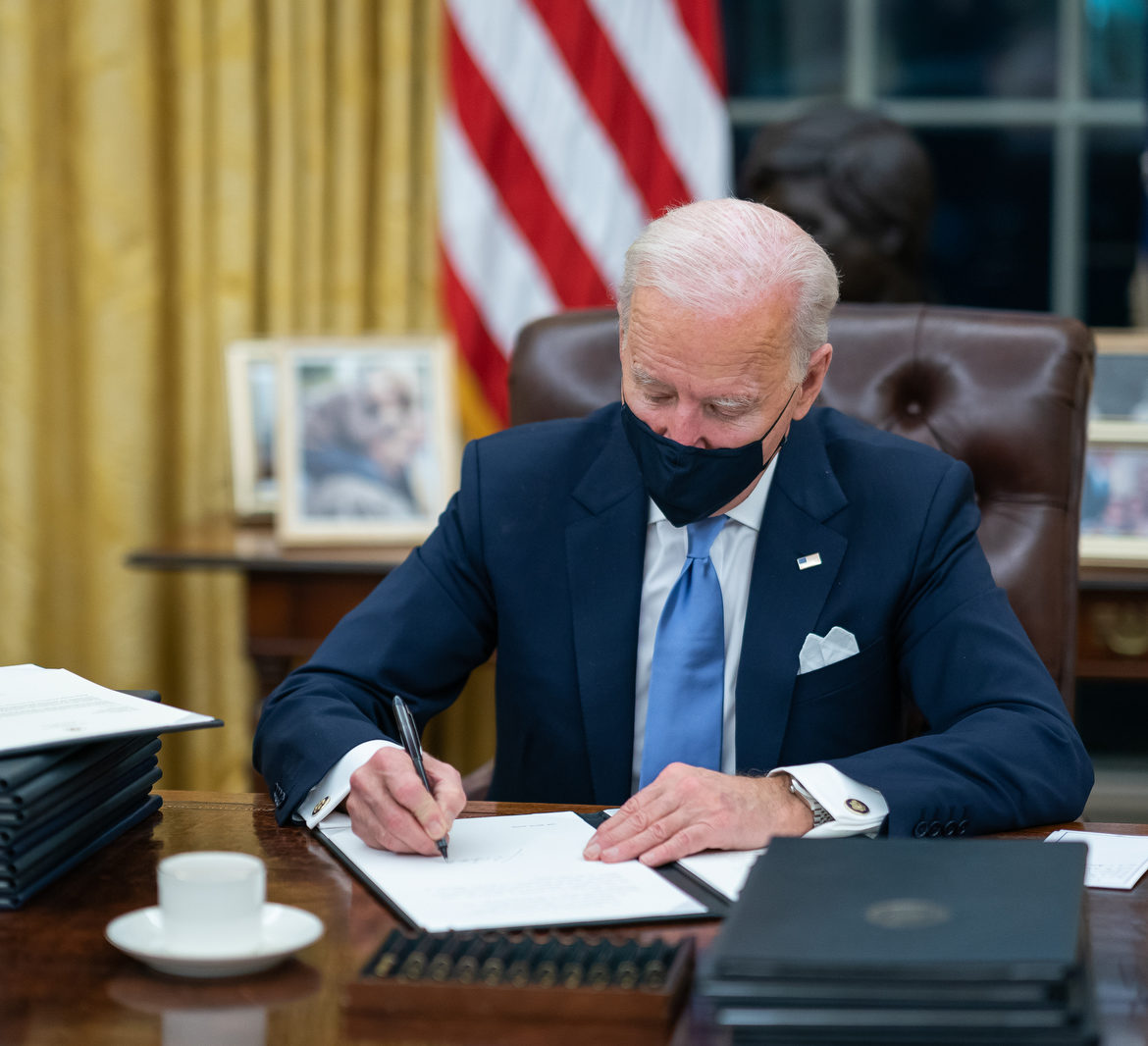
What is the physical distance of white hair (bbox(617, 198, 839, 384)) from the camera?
1.62 metres

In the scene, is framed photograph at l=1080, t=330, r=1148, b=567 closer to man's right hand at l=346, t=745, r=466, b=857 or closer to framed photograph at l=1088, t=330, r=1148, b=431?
framed photograph at l=1088, t=330, r=1148, b=431

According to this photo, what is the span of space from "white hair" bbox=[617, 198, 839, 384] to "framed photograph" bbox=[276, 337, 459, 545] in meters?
1.27

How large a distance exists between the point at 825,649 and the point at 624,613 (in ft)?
0.82

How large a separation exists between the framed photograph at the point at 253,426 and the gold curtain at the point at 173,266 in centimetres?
21

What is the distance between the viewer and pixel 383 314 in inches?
134

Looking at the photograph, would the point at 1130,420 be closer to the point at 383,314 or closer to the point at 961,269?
the point at 961,269

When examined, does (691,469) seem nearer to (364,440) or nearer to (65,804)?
(65,804)

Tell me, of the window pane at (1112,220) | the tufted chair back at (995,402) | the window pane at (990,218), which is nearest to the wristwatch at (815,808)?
the tufted chair back at (995,402)

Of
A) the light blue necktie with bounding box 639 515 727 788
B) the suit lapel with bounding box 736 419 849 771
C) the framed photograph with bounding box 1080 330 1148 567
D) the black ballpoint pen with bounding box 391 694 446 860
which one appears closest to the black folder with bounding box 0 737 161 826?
the black ballpoint pen with bounding box 391 694 446 860

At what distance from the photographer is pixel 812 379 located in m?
1.79

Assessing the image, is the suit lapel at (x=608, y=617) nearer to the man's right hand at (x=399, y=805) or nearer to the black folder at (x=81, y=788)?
the man's right hand at (x=399, y=805)

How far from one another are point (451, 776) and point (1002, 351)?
1.07 m

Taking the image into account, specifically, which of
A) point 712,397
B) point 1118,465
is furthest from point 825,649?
point 1118,465

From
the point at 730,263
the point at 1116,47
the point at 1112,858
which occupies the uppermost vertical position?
the point at 1116,47
